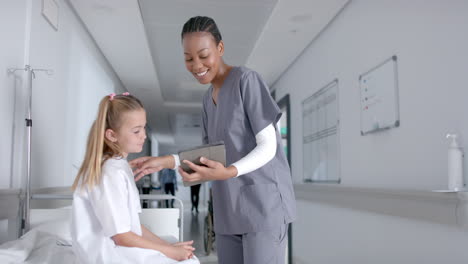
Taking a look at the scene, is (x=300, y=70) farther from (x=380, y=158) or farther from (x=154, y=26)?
(x=380, y=158)

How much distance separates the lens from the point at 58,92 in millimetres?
3375

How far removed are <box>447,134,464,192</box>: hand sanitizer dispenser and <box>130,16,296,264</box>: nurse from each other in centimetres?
103

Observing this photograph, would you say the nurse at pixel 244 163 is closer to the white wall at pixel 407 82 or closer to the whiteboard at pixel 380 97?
the white wall at pixel 407 82

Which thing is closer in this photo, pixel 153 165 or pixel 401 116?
pixel 153 165

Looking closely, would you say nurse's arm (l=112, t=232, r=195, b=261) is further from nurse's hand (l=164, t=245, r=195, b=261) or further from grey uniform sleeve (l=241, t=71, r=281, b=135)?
grey uniform sleeve (l=241, t=71, r=281, b=135)

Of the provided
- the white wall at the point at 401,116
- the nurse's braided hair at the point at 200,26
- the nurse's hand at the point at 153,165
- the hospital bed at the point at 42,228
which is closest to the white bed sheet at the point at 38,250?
the hospital bed at the point at 42,228

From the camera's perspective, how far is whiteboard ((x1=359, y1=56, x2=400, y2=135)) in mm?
2750

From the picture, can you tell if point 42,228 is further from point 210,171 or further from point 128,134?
point 210,171

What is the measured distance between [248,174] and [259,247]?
243mm

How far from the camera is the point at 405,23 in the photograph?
2.63 m

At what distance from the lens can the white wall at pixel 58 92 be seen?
2.79 metres

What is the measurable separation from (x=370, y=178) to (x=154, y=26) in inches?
103

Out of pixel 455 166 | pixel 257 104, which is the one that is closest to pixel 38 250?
pixel 257 104

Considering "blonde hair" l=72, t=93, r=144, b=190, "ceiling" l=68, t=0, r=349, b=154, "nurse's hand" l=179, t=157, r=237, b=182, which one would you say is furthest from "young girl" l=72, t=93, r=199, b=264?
"ceiling" l=68, t=0, r=349, b=154
